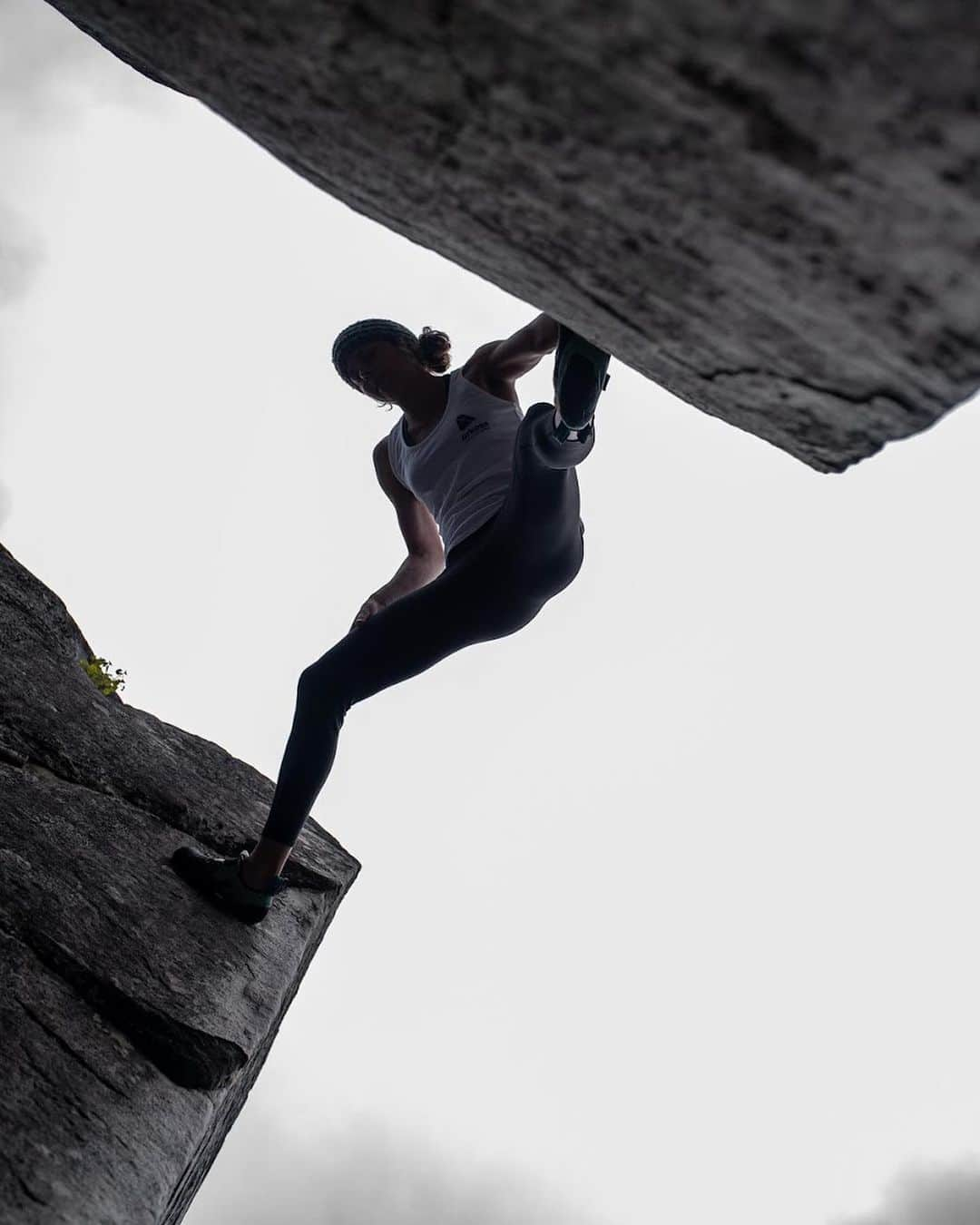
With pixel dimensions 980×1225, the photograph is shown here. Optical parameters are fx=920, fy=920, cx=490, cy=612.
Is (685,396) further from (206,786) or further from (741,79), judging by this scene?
(206,786)

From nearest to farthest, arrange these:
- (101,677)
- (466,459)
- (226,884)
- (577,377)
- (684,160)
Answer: (684,160), (577,377), (466,459), (226,884), (101,677)

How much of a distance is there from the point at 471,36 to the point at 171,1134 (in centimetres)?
338

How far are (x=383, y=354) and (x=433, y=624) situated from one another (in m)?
1.31

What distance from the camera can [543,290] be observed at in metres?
2.03

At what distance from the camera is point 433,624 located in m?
3.77

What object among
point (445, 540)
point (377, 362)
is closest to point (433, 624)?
point (445, 540)

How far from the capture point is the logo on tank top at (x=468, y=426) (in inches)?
154

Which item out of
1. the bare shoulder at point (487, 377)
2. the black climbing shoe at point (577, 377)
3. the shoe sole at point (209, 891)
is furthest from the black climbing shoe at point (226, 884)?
the black climbing shoe at point (577, 377)

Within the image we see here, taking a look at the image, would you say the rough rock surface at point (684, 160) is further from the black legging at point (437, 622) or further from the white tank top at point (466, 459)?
the white tank top at point (466, 459)

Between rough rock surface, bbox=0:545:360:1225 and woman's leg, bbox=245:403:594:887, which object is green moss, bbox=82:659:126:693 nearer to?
rough rock surface, bbox=0:545:360:1225

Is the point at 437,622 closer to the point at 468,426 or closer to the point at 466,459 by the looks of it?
the point at 466,459

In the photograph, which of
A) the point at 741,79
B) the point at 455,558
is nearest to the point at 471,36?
the point at 741,79

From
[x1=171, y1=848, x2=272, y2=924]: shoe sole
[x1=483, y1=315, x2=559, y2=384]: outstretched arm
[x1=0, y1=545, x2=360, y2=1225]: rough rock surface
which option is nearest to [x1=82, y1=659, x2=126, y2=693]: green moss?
[x1=0, y1=545, x2=360, y2=1225]: rough rock surface

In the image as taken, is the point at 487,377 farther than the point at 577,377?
Yes
